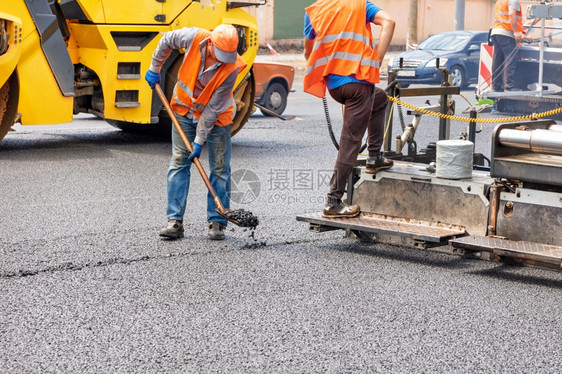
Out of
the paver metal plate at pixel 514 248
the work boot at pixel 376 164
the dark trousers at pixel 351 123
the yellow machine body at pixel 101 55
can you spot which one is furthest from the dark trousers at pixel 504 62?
the paver metal plate at pixel 514 248

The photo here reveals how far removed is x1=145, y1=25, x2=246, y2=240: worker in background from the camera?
21.9 ft

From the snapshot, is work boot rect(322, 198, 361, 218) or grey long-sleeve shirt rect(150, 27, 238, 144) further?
grey long-sleeve shirt rect(150, 27, 238, 144)

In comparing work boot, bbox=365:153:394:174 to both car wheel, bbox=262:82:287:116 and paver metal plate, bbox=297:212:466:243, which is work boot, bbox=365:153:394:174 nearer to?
paver metal plate, bbox=297:212:466:243

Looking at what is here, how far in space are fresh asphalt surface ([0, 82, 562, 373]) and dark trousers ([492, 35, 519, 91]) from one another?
828 cm

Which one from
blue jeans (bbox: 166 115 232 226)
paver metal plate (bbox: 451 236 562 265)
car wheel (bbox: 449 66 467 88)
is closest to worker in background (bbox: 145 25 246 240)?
blue jeans (bbox: 166 115 232 226)

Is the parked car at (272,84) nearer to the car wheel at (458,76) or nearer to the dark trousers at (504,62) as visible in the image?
the dark trousers at (504,62)

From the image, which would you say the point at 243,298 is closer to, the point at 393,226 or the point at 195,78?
the point at 393,226

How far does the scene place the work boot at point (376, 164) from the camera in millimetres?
6742

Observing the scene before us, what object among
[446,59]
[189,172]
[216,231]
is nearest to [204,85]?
[189,172]

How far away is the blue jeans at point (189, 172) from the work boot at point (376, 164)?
3.60 feet

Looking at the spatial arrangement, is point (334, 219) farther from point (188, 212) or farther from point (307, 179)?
point (307, 179)

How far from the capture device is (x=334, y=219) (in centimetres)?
654

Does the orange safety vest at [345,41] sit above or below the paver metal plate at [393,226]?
above

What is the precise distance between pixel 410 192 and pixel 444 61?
615 inches
